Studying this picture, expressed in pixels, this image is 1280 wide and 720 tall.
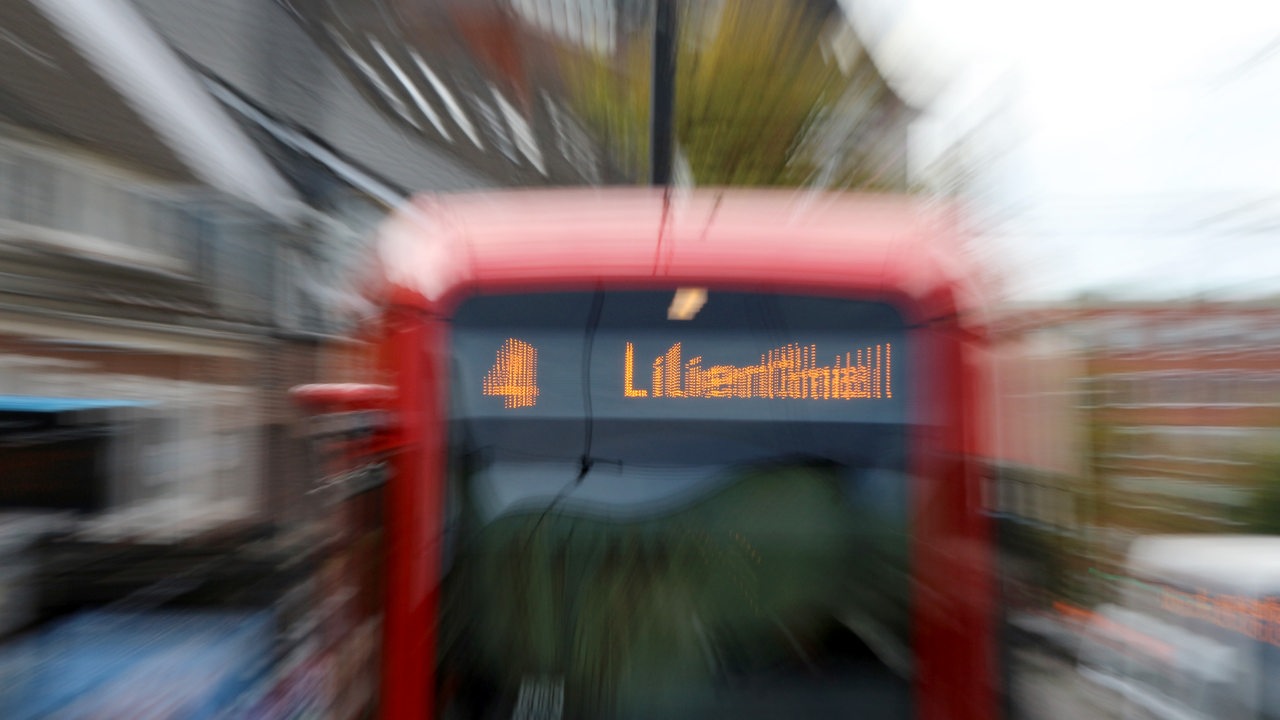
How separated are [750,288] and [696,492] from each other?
0.49m

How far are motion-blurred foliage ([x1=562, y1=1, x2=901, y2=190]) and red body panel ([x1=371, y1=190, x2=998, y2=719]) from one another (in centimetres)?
669

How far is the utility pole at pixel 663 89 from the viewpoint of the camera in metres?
8.32

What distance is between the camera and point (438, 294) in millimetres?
2383

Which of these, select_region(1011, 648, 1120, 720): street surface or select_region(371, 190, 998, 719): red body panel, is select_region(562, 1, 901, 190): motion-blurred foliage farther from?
select_region(371, 190, 998, 719): red body panel

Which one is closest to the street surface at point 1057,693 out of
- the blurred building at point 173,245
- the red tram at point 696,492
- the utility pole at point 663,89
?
the red tram at point 696,492

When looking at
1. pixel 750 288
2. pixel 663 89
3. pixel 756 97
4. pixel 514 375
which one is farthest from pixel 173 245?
pixel 756 97

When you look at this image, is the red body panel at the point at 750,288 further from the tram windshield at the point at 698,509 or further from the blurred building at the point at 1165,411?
the blurred building at the point at 1165,411

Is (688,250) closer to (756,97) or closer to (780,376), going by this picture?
(780,376)

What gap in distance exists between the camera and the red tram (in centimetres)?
231

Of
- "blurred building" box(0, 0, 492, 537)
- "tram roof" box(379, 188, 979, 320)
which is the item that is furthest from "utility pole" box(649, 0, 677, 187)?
"tram roof" box(379, 188, 979, 320)

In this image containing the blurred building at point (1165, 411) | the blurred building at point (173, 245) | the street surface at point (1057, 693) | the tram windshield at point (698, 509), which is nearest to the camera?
the tram windshield at point (698, 509)

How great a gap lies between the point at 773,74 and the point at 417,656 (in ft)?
25.0

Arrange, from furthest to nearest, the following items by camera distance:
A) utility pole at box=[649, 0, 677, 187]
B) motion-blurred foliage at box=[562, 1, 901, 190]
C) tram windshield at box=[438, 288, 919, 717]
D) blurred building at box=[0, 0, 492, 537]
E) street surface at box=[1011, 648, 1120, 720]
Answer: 1. motion-blurred foliage at box=[562, 1, 901, 190]
2. utility pole at box=[649, 0, 677, 187]
3. blurred building at box=[0, 0, 492, 537]
4. street surface at box=[1011, 648, 1120, 720]
5. tram windshield at box=[438, 288, 919, 717]

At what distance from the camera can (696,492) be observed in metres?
2.31
